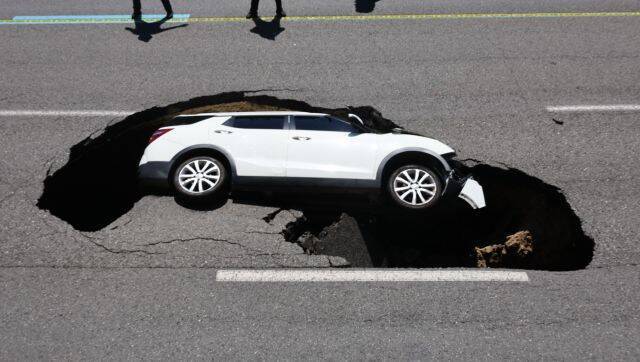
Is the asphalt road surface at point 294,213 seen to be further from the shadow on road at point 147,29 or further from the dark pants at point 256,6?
the dark pants at point 256,6

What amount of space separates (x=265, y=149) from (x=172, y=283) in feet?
7.50

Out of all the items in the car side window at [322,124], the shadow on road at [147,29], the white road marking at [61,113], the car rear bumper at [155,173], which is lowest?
the car rear bumper at [155,173]

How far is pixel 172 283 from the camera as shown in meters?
7.27

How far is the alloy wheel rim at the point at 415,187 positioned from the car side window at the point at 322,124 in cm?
99

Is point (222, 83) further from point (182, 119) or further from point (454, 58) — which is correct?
point (454, 58)

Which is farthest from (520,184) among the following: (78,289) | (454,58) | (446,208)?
(78,289)

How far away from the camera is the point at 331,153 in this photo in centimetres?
834

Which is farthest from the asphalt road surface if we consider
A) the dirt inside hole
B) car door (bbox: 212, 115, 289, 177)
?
car door (bbox: 212, 115, 289, 177)

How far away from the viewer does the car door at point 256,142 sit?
8305 mm

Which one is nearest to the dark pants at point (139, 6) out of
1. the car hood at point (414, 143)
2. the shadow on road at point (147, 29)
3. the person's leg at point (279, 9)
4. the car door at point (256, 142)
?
the shadow on road at point (147, 29)

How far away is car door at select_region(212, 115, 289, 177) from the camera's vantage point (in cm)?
830

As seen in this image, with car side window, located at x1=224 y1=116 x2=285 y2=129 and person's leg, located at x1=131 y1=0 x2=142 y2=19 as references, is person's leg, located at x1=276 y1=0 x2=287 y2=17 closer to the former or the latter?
person's leg, located at x1=131 y1=0 x2=142 y2=19

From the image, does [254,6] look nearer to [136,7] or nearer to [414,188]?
[136,7]

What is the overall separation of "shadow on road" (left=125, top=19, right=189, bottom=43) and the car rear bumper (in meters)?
4.63
